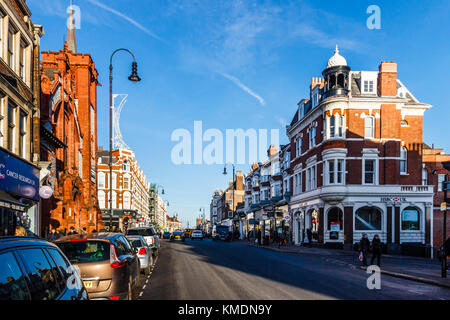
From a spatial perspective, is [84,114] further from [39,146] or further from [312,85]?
[312,85]

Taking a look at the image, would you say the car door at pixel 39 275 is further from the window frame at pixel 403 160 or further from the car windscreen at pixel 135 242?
the window frame at pixel 403 160

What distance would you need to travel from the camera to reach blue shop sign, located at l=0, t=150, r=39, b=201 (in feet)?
58.3

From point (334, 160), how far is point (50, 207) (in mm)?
24269

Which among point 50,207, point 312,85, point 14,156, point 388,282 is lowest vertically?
point 388,282

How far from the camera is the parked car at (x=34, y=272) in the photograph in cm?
348

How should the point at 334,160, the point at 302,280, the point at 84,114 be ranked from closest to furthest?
the point at 302,280 < the point at 334,160 < the point at 84,114

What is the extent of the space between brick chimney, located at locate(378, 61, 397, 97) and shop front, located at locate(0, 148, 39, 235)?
3081 cm

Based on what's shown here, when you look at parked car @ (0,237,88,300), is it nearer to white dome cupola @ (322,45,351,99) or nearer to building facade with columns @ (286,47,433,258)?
building facade with columns @ (286,47,433,258)

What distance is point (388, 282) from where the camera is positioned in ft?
51.3

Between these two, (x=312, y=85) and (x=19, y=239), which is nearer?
(x=19, y=239)

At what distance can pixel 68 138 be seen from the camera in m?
35.3
